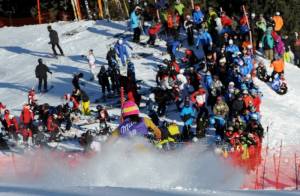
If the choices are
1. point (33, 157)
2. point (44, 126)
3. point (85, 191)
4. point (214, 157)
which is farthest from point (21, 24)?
point (85, 191)

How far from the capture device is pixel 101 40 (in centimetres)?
2861

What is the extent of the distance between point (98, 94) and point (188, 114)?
5572mm

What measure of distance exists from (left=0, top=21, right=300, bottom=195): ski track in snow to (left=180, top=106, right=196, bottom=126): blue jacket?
1434mm

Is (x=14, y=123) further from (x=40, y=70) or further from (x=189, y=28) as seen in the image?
(x=189, y=28)

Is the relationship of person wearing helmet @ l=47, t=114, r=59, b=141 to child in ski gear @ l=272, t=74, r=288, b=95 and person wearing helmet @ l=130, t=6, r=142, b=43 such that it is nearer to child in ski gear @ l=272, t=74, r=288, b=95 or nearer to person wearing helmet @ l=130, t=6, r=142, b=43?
child in ski gear @ l=272, t=74, r=288, b=95

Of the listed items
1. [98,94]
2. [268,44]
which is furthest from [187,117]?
[268,44]

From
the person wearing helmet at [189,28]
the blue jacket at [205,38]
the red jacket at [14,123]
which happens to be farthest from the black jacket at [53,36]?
the red jacket at [14,123]

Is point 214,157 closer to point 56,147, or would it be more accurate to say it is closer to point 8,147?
point 56,147

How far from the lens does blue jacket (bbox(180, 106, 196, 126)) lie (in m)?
17.4

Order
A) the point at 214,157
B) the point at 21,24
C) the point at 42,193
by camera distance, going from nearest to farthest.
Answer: the point at 42,193 < the point at 214,157 < the point at 21,24

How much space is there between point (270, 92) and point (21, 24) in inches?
771

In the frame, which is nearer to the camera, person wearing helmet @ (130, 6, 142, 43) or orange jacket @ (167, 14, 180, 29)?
orange jacket @ (167, 14, 180, 29)

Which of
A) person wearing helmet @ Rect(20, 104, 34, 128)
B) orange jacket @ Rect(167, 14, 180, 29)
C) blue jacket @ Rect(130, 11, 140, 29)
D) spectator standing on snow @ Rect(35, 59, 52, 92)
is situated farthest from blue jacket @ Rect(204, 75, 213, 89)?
blue jacket @ Rect(130, 11, 140, 29)

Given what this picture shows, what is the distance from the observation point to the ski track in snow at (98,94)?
36.7ft
